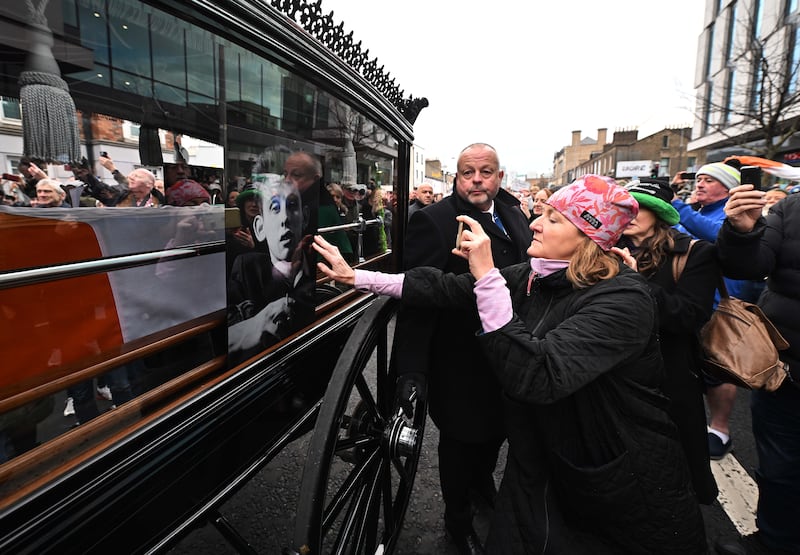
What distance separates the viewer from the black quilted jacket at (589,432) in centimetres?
124

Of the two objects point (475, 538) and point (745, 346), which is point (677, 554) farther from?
point (745, 346)

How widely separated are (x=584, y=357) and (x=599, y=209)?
460 mm

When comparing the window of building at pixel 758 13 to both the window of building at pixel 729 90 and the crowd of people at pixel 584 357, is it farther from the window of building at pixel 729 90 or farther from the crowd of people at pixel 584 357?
the crowd of people at pixel 584 357

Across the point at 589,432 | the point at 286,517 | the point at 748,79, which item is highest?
the point at 748,79

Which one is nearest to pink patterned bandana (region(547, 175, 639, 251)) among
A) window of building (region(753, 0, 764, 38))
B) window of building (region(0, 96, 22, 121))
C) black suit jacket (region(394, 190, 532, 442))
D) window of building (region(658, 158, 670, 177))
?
black suit jacket (region(394, 190, 532, 442))

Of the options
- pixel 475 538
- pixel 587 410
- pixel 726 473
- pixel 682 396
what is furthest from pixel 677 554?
pixel 726 473

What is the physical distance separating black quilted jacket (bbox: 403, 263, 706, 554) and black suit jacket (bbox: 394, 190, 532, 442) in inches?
19.6

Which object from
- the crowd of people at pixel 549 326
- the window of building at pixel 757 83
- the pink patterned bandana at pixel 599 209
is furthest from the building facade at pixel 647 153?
the pink patterned bandana at pixel 599 209

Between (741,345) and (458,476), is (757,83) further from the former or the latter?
(458,476)

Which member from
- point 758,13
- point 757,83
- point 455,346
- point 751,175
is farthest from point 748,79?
point 455,346

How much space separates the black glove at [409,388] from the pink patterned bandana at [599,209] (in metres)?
0.88

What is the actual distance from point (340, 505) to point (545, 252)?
1.14 m

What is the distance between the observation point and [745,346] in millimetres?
2072

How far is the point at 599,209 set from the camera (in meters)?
1.35
